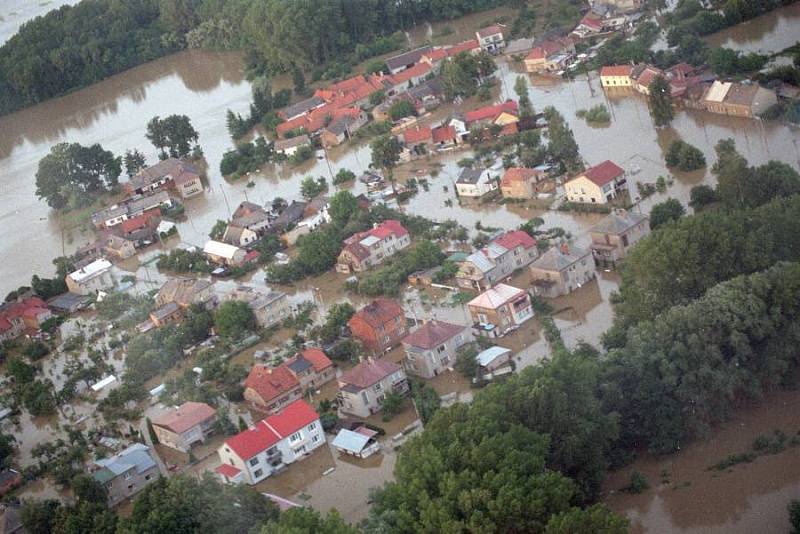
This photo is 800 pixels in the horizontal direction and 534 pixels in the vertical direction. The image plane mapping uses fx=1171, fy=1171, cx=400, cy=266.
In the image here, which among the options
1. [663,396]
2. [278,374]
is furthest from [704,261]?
[278,374]

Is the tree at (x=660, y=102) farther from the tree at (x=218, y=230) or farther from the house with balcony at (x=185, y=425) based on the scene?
the house with balcony at (x=185, y=425)

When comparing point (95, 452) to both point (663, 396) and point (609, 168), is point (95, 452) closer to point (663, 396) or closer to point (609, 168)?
point (663, 396)

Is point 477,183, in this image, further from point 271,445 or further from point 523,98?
point 271,445

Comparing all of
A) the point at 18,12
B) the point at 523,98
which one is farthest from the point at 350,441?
the point at 18,12

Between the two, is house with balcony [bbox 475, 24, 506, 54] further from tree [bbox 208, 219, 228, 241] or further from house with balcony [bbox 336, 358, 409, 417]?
house with balcony [bbox 336, 358, 409, 417]

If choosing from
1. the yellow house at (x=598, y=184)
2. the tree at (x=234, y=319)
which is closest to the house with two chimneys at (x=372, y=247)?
the tree at (x=234, y=319)

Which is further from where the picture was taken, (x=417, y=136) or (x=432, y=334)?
(x=417, y=136)

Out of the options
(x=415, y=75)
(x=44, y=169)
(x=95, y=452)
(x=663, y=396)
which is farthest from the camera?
(x=415, y=75)
